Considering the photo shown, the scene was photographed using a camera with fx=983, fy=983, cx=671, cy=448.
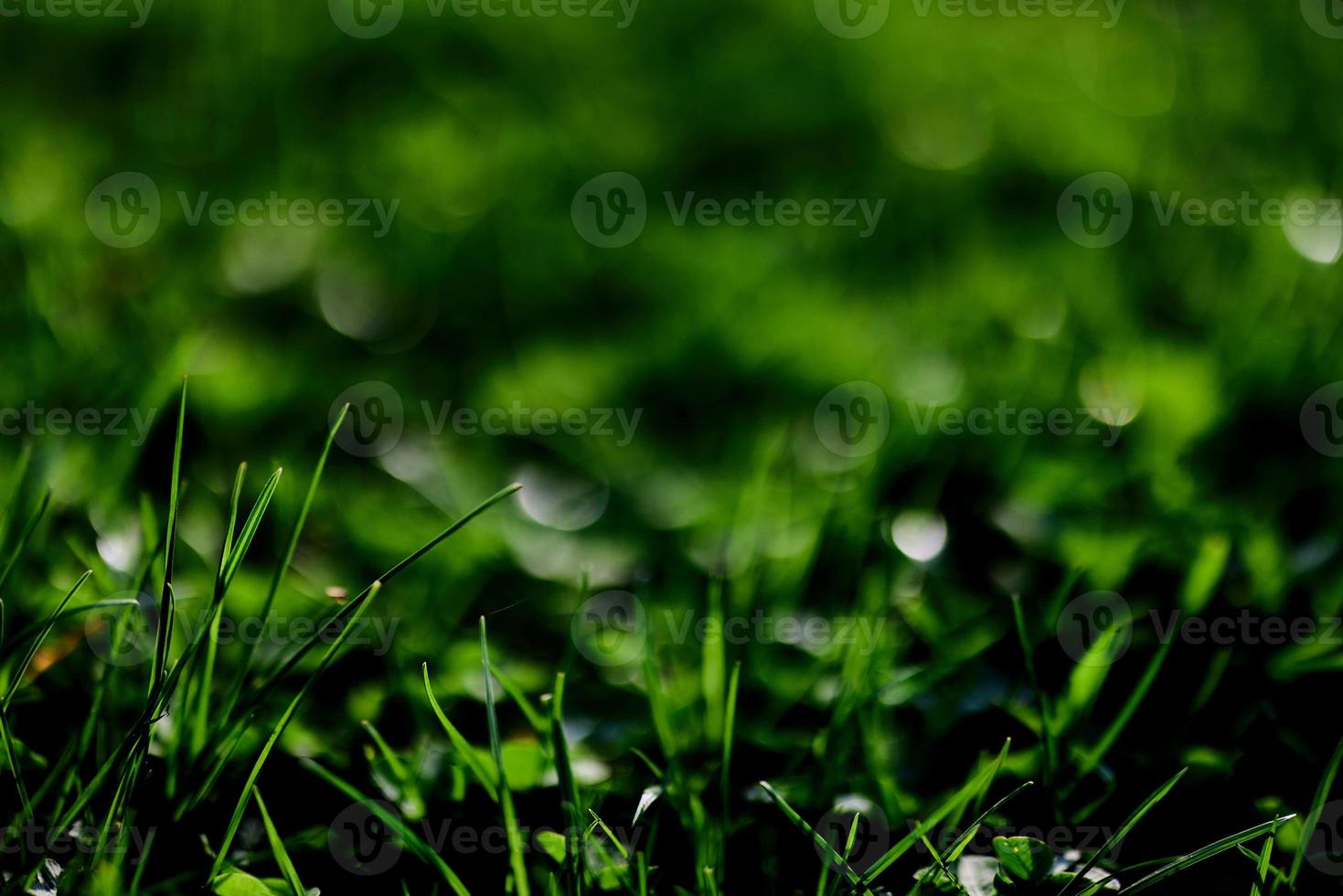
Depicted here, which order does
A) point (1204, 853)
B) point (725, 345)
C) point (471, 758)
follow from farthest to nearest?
point (725, 345)
point (471, 758)
point (1204, 853)

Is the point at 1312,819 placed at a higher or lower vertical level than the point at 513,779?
higher

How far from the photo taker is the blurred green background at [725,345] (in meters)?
1.12

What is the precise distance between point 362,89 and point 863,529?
177cm

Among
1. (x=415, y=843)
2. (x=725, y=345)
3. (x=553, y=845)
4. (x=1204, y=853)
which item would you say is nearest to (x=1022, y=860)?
(x=1204, y=853)

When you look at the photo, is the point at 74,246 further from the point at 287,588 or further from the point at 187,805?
the point at 187,805

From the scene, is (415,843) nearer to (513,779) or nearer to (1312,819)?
(513,779)

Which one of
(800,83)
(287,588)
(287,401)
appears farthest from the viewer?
(800,83)

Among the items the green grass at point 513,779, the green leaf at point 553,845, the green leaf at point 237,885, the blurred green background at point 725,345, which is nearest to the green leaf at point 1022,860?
the green grass at point 513,779

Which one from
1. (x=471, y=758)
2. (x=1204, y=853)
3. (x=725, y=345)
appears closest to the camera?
(x=1204, y=853)

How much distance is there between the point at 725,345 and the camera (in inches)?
66.9

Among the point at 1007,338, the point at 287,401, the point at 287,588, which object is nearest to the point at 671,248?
the point at 1007,338

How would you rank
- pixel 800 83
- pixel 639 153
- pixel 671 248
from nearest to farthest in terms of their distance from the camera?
pixel 671 248
pixel 639 153
pixel 800 83

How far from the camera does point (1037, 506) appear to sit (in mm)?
1340

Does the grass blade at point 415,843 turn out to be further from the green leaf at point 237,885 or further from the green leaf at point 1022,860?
the green leaf at point 1022,860
